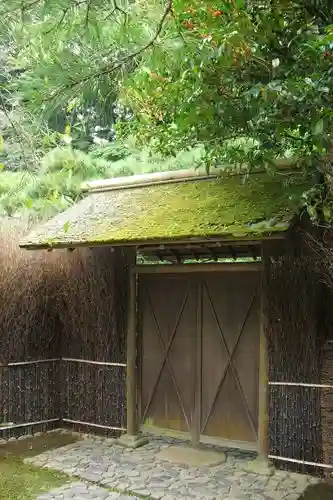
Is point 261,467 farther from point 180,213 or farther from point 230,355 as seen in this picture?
point 180,213

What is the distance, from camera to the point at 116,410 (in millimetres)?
6434

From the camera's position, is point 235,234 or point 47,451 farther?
point 47,451

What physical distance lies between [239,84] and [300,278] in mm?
1902

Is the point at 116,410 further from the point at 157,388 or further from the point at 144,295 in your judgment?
the point at 144,295

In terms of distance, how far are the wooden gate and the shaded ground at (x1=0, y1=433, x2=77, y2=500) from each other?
1.15 meters

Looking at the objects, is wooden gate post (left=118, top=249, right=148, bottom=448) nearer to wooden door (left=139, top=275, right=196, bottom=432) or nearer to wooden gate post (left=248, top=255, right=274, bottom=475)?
wooden door (left=139, top=275, right=196, bottom=432)

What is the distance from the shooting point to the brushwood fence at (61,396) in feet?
21.0

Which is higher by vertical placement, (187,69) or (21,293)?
(187,69)

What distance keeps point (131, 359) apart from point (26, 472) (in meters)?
1.62

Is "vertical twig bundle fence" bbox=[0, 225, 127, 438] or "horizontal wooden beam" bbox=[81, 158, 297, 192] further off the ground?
"horizontal wooden beam" bbox=[81, 158, 297, 192]

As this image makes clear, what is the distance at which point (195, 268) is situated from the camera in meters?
6.07

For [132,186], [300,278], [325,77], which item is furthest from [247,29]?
[132,186]


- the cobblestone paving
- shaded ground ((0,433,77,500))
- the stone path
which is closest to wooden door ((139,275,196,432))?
the cobblestone paving

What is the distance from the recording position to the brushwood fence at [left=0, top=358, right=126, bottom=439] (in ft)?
21.0
